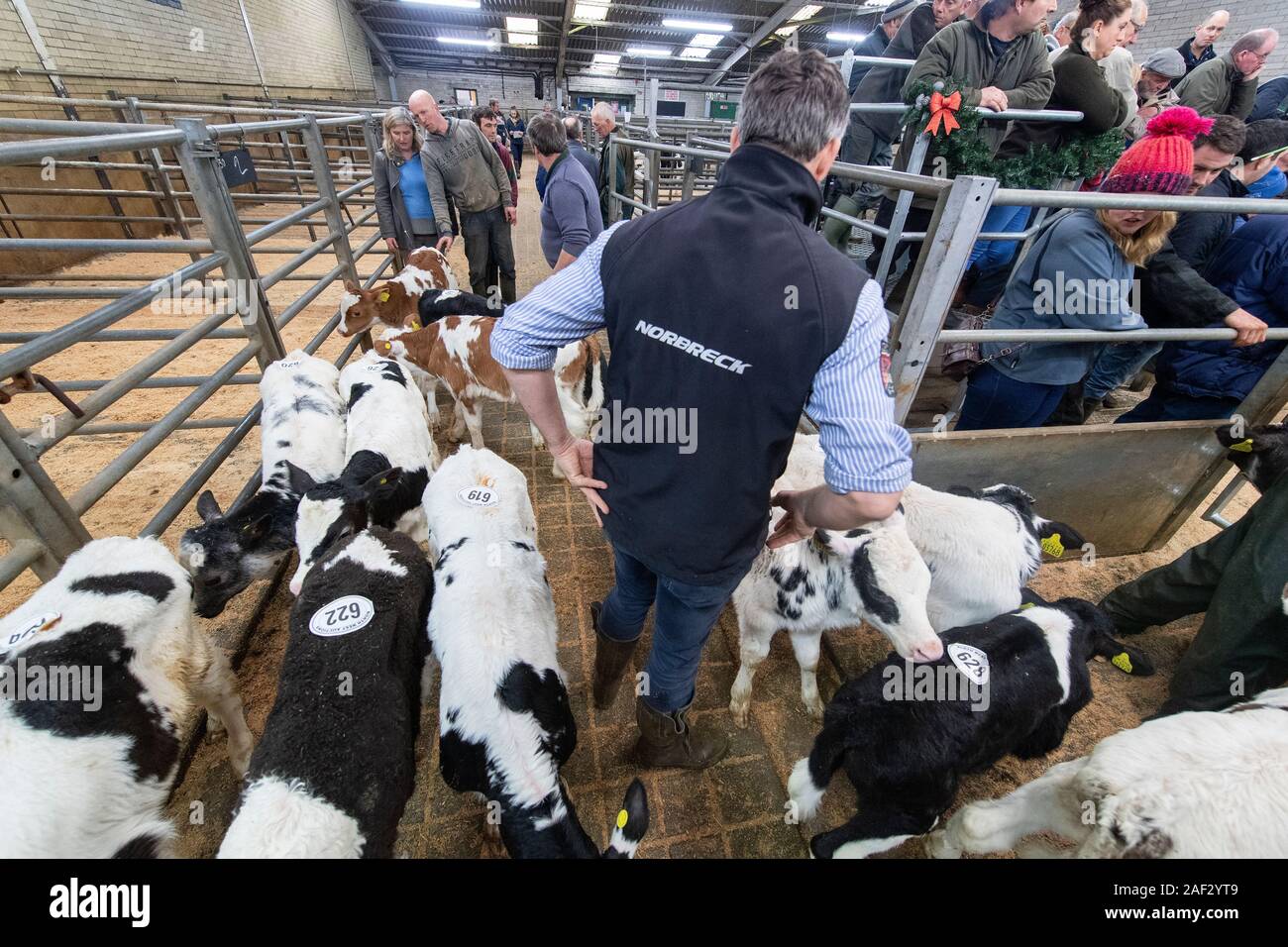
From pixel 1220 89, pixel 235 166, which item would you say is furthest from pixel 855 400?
pixel 1220 89

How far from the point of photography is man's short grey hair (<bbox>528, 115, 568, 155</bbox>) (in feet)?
16.5

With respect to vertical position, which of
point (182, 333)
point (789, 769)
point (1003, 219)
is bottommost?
point (789, 769)

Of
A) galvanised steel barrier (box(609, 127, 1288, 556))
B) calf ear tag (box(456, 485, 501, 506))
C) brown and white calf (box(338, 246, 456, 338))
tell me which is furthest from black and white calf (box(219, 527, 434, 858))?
brown and white calf (box(338, 246, 456, 338))

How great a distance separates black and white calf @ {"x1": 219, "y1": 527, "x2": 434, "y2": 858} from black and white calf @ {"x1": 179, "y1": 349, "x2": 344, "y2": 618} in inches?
24.8

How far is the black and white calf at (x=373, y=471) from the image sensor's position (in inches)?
114

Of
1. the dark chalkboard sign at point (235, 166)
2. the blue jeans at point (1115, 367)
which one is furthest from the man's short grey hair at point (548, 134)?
the blue jeans at point (1115, 367)

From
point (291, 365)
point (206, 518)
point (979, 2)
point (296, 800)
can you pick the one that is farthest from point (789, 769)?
point (979, 2)

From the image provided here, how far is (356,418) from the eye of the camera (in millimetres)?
3838

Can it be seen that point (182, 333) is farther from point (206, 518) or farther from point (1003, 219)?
point (1003, 219)

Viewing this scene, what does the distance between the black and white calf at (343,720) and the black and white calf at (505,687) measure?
165 mm

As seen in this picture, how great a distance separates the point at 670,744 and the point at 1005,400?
315 centimetres

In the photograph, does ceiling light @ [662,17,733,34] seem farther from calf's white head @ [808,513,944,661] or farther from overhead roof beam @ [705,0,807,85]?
calf's white head @ [808,513,944,661]

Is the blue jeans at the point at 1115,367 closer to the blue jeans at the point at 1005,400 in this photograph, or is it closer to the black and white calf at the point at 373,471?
the blue jeans at the point at 1005,400
